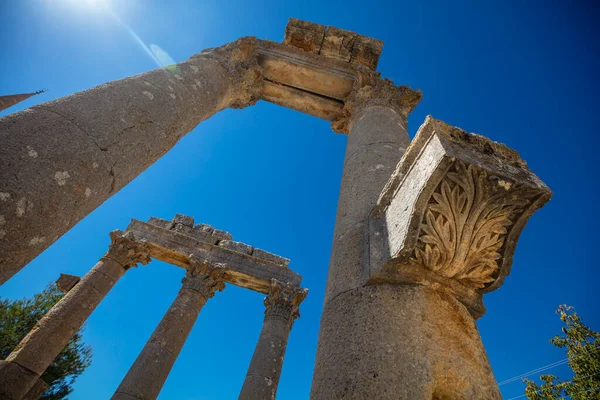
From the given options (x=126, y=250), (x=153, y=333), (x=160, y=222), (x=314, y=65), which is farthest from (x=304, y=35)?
(x=160, y=222)

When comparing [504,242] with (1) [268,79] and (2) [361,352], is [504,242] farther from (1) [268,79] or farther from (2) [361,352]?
(1) [268,79]

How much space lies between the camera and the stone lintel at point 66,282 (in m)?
11.5

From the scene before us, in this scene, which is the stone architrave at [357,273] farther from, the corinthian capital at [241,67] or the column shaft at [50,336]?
the column shaft at [50,336]

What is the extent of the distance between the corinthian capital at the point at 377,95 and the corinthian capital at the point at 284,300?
7.58m

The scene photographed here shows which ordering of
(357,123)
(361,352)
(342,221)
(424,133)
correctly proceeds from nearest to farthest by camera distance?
(361,352) < (424,133) < (342,221) < (357,123)

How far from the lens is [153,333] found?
1015 centimetres

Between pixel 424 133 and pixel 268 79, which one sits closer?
pixel 424 133

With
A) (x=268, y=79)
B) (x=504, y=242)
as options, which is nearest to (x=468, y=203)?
(x=504, y=242)

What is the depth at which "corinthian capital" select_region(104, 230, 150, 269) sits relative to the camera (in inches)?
460

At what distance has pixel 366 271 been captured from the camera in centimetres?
277

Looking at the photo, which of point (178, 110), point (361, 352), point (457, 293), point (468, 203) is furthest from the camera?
point (178, 110)

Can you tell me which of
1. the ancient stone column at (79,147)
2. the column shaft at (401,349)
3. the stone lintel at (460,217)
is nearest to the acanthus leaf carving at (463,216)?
the stone lintel at (460,217)

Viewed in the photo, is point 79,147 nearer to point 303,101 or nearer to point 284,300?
point 303,101

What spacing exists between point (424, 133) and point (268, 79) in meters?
4.81
